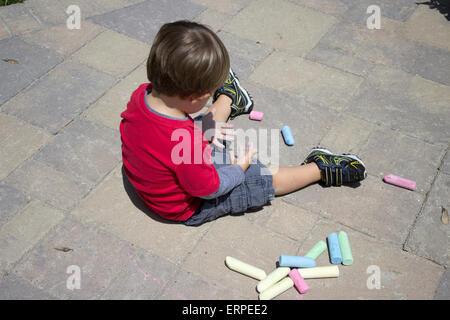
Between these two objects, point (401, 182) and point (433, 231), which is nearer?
point (433, 231)

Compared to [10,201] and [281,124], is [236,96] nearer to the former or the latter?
[281,124]

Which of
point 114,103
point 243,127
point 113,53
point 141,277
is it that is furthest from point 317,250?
point 113,53

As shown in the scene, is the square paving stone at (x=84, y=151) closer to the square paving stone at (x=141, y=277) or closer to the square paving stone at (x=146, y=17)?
the square paving stone at (x=141, y=277)

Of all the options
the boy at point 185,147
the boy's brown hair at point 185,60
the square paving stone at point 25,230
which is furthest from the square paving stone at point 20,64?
the boy's brown hair at point 185,60

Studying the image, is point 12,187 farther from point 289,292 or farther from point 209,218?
point 289,292

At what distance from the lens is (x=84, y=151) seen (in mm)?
3439

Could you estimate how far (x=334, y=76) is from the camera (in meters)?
4.18

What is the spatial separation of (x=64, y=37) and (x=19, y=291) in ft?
8.54

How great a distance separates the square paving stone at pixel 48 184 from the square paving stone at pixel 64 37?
4.65 feet

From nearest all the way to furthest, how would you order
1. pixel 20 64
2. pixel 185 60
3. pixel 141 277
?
1. pixel 185 60
2. pixel 141 277
3. pixel 20 64

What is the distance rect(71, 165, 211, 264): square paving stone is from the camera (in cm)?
294

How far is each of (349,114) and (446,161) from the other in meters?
0.83

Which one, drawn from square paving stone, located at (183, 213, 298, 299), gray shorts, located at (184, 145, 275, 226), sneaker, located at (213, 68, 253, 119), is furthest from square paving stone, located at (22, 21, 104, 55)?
square paving stone, located at (183, 213, 298, 299)

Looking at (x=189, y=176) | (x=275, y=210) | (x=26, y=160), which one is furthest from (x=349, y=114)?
(x=26, y=160)
